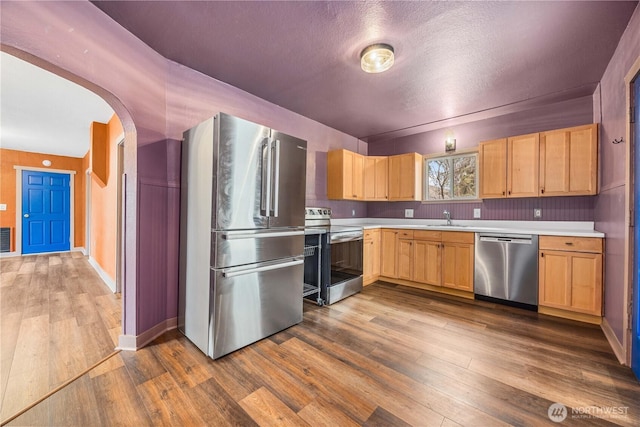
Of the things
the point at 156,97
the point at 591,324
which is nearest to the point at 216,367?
the point at 156,97

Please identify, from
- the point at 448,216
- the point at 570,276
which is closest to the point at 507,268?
the point at 570,276

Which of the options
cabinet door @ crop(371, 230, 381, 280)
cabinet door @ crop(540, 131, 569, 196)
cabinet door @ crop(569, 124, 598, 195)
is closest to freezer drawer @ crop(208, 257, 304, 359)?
cabinet door @ crop(371, 230, 381, 280)

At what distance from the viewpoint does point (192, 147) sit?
7.16 feet

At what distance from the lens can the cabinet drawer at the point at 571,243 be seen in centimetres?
240

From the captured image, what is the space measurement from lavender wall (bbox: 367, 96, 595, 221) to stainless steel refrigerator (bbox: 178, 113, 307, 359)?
2711 millimetres

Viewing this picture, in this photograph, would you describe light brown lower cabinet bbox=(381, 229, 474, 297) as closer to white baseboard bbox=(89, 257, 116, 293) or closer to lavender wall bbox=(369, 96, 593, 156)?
lavender wall bbox=(369, 96, 593, 156)

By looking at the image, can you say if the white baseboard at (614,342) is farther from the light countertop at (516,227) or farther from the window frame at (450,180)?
the window frame at (450,180)

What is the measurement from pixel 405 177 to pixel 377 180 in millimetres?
476

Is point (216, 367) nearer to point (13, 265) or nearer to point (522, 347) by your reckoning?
point (522, 347)

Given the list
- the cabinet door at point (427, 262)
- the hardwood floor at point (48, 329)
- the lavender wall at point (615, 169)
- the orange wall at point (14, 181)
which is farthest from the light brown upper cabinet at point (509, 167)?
the orange wall at point (14, 181)

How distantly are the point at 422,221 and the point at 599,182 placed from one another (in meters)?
2.06

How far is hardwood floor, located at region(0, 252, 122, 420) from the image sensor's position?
5.24 ft

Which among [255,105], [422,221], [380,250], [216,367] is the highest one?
[255,105]

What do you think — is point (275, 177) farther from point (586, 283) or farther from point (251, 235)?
point (586, 283)
